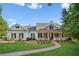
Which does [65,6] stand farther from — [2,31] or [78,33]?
[2,31]

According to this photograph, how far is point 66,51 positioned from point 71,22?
34cm

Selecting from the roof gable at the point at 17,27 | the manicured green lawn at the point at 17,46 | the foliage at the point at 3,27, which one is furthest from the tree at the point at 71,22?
the foliage at the point at 3,27

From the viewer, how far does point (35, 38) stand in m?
3.66

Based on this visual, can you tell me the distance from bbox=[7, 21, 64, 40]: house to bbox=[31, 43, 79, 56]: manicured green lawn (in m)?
0.12

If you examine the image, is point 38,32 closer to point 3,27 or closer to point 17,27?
point 17,27

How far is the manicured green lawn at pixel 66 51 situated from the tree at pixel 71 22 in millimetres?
105

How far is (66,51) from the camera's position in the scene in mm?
3629

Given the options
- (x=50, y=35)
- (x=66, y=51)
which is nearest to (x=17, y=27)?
(x=50, y=35)

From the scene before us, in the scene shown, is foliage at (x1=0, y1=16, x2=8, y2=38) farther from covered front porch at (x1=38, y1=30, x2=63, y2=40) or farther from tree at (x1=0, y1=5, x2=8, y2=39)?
covered front porch at (x1=38, y1=30, x2=63, y2=40)

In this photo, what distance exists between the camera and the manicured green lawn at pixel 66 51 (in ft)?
11.8

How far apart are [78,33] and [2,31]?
87 cm

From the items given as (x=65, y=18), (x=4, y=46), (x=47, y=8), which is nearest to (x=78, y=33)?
(x=65, y=18)

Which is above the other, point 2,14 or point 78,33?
point 2,14

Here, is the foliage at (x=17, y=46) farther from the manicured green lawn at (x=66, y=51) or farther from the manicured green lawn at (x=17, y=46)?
the manicured green lawn at (x=66, y=51)
